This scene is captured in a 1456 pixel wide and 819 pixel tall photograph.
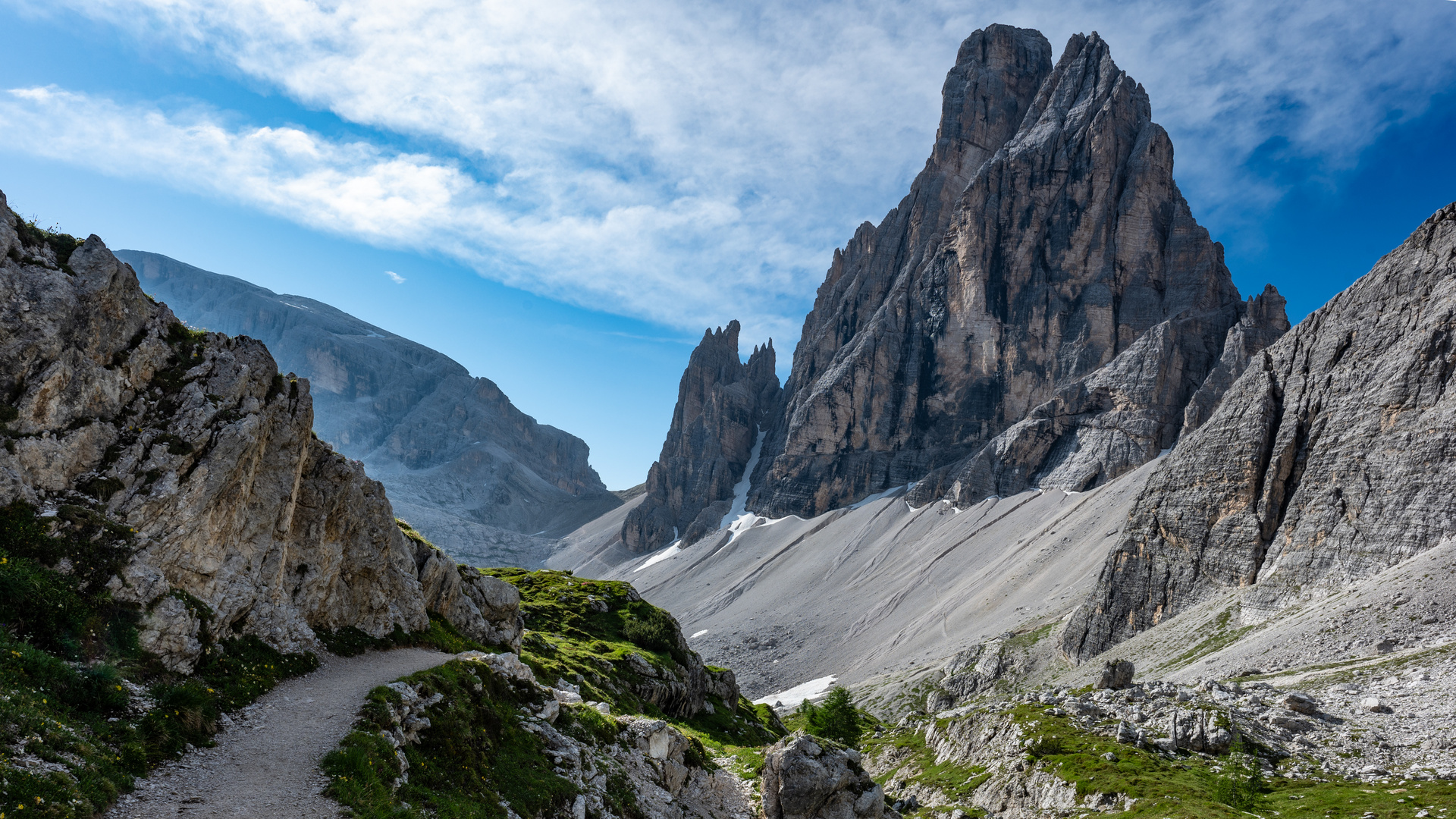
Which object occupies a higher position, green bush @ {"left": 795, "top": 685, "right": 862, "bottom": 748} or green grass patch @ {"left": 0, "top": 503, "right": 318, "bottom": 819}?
green grass patch @ {"left": 0, "top": 503, "right": 318, "bottom": 819}

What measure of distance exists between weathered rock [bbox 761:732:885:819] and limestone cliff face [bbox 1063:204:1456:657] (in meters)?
62.0

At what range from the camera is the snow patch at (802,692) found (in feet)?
407

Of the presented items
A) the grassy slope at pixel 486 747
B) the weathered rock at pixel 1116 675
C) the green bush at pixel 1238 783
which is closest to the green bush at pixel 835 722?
the grassy slope at pixel 486 747

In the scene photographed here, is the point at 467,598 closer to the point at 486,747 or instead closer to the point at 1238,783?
the point at 486,747

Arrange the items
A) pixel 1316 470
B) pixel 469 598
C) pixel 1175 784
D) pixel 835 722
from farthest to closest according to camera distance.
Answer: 1. pixel 1316 470
2. pixel 835 722
3. pixel 469 598
4. pixel 1175 784

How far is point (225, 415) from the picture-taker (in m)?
26.3

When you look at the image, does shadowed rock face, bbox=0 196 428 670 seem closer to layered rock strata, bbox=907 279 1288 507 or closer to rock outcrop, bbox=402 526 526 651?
rock outcrop, bbox=402 526 526 651

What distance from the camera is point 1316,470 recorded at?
280 ft

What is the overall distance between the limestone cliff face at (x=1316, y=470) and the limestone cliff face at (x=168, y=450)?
290 feet

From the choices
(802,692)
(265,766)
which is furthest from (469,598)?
(802,692)

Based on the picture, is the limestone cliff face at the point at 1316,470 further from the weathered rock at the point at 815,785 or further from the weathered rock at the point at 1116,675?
the weathered rock at the point at 815,785

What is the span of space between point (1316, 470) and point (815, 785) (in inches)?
3234

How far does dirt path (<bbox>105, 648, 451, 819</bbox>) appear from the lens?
15203 millimetres

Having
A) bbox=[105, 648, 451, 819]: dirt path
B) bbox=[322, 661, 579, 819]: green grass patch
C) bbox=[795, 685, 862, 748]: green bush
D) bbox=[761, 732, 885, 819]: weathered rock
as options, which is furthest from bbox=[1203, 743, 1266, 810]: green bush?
bbox=[105, 648, 451, 819]: dirt path
